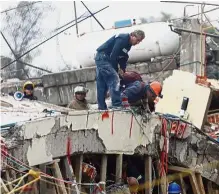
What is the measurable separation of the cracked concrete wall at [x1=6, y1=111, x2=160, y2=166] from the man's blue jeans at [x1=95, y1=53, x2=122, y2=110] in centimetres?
49

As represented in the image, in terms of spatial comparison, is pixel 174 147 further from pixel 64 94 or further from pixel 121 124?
pixel 64 94

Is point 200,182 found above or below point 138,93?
below

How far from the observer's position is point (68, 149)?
352 inches

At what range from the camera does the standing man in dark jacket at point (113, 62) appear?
33.4 ft

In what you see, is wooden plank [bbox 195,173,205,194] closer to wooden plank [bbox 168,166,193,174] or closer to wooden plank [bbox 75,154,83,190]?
wooden plank [bbox 168,166,193,174]

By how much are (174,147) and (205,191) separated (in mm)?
1489

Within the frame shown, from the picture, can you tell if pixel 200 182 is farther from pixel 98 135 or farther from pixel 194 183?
pixel 98 135

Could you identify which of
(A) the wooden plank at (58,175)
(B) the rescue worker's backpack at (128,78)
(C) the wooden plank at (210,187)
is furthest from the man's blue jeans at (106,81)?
(C) the wooden plank at (210,187)

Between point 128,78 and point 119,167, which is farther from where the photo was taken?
point 128,78

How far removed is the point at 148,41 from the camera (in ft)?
60.0

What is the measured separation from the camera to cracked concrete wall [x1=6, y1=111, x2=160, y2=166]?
8305 mm

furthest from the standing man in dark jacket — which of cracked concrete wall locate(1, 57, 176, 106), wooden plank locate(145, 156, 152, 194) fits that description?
cracked concrete wall locate(1, 57, 176, 106)

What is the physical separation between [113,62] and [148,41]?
7962mm

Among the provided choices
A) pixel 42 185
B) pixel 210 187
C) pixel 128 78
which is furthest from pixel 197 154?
pixel 42 185
